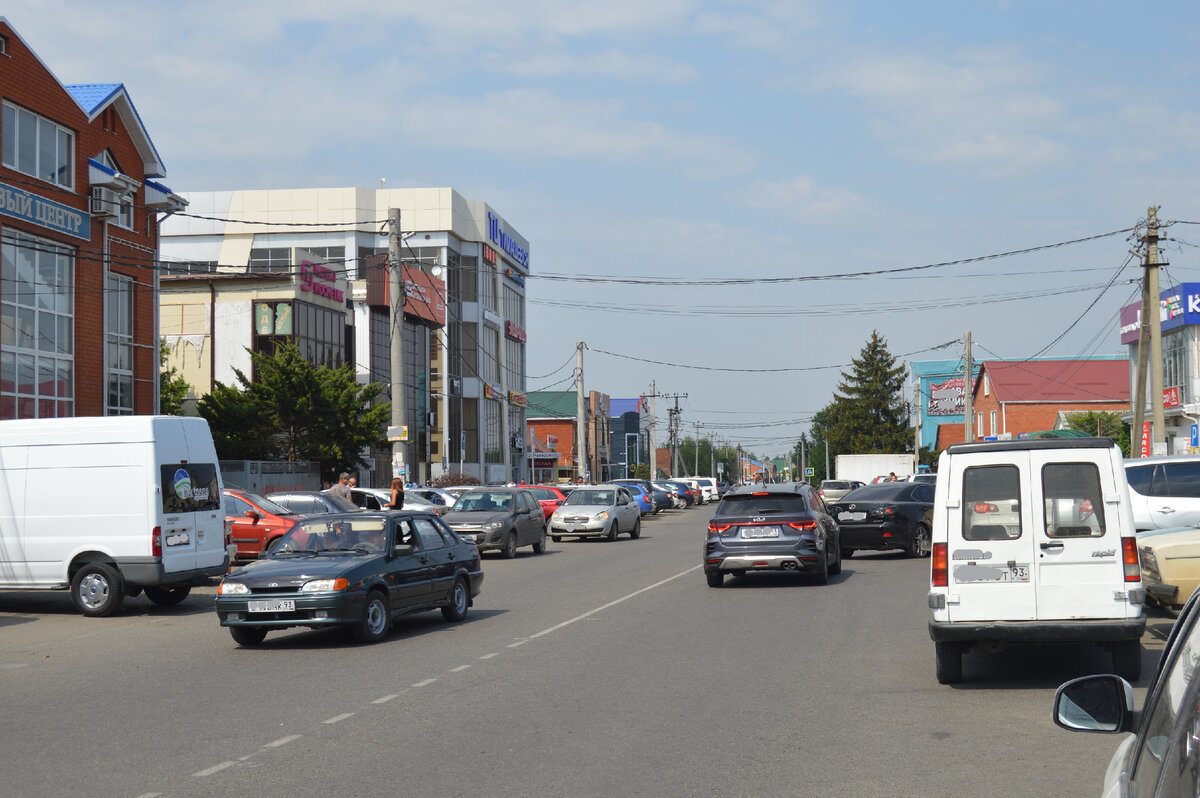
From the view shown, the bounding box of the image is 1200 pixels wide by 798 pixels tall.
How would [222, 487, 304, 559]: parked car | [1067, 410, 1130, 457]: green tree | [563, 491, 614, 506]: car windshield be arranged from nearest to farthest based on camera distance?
[222, 487, 304, 559]: parked car
[563, 491, 614, 506]: car windshield
[1067, 410, 1130, 457]: green tree

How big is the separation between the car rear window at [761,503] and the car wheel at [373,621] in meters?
7.11

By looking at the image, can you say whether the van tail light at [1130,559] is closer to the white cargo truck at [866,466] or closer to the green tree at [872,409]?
the white cargo truck at [866,466]

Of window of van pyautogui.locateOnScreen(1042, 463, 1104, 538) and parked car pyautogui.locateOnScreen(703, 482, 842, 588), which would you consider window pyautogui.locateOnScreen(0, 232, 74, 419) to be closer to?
parked car pyautogui.locateOnScreen(703, 482, 842, 588)

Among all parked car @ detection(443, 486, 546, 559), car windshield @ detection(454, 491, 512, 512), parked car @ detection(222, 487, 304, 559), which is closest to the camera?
parked car @ detection(222, 487, 304, 559)

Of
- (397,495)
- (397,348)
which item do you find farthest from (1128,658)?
(397,348)

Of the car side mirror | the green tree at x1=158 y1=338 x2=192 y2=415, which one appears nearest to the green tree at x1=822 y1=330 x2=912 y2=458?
the green tree at x1=158 y1=338 x2=192 y2=415

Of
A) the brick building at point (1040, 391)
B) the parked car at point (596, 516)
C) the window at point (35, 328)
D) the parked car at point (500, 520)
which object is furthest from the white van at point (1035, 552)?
the brick building at point (1040, 391)

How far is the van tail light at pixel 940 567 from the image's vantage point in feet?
33.6

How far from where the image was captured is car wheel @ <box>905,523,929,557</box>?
25.4 metres

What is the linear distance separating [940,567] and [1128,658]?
1650 mm

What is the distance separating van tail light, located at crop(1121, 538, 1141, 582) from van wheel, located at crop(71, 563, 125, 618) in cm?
1290

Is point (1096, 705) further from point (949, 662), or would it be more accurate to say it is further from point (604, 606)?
point (604, 606)

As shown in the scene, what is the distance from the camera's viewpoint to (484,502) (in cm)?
2867

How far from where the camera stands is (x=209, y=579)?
17.9m
